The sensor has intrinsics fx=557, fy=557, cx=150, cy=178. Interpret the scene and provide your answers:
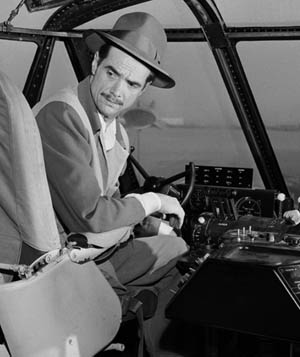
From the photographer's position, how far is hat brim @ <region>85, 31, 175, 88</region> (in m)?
2.18

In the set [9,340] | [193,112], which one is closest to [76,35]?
[193,112]

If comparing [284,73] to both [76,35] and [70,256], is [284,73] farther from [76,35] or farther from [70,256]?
[70,256]

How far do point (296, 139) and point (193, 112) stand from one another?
760 millimetres

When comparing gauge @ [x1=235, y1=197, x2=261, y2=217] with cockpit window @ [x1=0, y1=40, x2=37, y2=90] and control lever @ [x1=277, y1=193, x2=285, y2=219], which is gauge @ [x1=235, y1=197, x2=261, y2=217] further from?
cockpit window @ [x1=0, y1=40, x2=37, y2=90]

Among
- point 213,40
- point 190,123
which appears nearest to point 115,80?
point 213,40

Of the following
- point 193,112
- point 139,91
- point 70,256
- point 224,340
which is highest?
point 193,112

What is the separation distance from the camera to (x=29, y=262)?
1.65 metres

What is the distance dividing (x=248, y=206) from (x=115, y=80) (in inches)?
52.5

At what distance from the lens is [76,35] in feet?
13.3

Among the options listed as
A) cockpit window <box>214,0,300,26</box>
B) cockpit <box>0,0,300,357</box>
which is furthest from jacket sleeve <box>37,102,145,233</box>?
cockpit window <box>214,0,300,26</box>

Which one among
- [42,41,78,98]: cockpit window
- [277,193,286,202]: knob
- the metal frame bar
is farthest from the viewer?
[42,41,78,98]: cockpit window

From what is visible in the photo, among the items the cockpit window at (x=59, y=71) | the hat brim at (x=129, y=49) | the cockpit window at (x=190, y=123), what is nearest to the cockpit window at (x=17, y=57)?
the cockpit window at (x=59, y=71)

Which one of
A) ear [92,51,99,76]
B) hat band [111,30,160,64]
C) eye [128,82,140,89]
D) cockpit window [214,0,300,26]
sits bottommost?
eye [128,82,140,89]

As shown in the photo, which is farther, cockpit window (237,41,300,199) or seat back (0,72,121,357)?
cockpit window (237,41,300,199)
